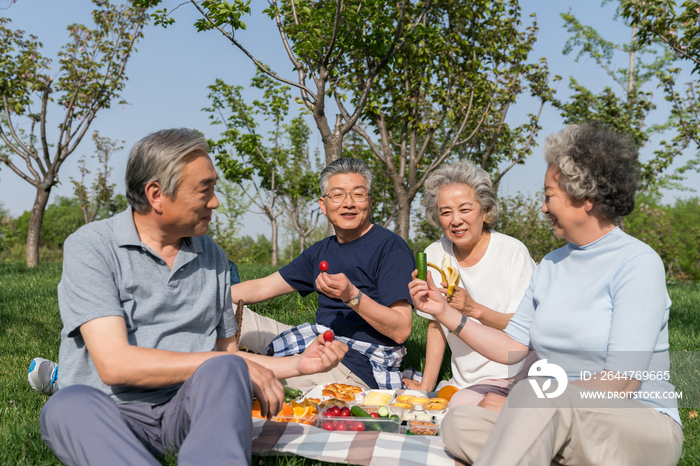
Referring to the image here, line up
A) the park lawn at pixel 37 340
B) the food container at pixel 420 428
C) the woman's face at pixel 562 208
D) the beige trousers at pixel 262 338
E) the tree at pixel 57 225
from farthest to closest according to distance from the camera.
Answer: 1. the tree at pixel 57 225
2. the beige trousers at pixel 262 338
3. the food container at pixel 420 428
4. the park lawn at pixel 37 340
5. the woman's face at pixel 562 208

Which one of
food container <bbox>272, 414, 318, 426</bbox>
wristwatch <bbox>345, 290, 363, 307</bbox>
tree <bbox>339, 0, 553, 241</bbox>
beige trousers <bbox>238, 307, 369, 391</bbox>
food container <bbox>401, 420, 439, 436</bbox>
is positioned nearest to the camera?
food container <bbox>401, 420, 439, 436</bbox>

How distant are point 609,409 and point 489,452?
20.9 inches

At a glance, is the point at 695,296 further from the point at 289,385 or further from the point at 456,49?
the point at 289,385

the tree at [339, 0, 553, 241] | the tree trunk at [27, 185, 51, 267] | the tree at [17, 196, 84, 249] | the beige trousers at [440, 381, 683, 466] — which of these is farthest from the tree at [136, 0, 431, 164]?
the tree at [17, 196, 84, 249]

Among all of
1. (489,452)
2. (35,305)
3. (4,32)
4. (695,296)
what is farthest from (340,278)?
(4,32)

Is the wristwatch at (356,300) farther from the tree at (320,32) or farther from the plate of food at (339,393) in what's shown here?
the tree at (320,32)

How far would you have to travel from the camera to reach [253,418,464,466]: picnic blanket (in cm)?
265

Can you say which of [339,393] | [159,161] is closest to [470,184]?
[339,393]

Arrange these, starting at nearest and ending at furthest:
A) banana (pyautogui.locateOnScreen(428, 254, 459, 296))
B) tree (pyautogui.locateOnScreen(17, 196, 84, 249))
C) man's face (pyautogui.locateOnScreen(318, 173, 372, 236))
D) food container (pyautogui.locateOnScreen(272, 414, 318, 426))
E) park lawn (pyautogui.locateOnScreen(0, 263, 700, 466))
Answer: park lawn (pyautogui.locateOnScreen(0, 263, 700, 466))
food container (pyautogui.locateOnScreen(272, 414, 318, 426))
banana (pyautogui.locateOnScreen(428, 254, 459, 296))
man's face (pyautogui.locateOnScreen(318, 173, 372, 236))
tree (pyautogui.locateOnScreen(17, 196, 84, 249))

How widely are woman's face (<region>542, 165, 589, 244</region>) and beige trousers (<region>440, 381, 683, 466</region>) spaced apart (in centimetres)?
79

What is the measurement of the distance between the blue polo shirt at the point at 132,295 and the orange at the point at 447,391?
73.1 inches

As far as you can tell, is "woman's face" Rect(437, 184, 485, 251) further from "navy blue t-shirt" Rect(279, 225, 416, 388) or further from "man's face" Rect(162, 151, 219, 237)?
"man's face" Rect(162, 151, 219, 237)

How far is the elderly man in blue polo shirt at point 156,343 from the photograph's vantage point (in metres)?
2.07

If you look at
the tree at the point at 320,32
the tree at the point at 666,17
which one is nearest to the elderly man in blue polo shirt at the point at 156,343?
the tree at the point at 320,32
